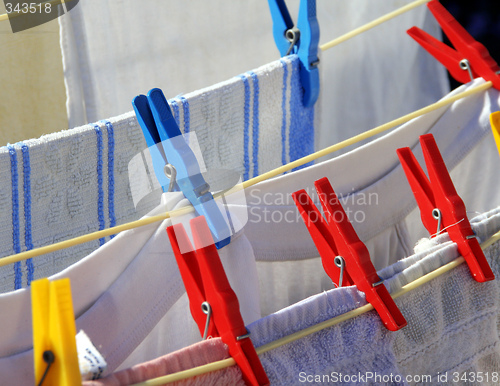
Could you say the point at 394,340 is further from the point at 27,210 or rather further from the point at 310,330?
the point at 27,210

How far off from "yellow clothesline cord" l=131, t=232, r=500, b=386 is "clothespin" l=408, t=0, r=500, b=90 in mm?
278

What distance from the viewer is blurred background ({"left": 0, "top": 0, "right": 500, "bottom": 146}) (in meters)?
0.75

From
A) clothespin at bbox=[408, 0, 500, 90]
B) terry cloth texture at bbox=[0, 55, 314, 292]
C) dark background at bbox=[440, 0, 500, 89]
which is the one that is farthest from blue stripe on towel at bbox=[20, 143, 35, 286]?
dark background at bbox=[440, 0, 500, 89]

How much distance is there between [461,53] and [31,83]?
574mm

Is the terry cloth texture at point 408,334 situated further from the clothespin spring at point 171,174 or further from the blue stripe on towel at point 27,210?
the blue stripe on towel at point 27,210

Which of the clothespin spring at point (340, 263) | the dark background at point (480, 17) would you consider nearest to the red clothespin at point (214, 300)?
the clothespin spring at point (340, 263)

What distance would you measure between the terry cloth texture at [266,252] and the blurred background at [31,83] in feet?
1.21

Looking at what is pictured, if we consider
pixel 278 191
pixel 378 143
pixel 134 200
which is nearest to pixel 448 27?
pixel 378 143

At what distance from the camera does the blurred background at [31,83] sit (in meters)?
0.75

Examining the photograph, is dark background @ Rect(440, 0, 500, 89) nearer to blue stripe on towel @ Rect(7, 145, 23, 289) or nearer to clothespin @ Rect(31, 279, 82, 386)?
blue stripe on towel @ Rect(7, 145, 23, 289)

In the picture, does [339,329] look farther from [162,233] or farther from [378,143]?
[378,143]

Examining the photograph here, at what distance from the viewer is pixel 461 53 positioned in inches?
29.0

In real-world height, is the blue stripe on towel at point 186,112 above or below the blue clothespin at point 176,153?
above
